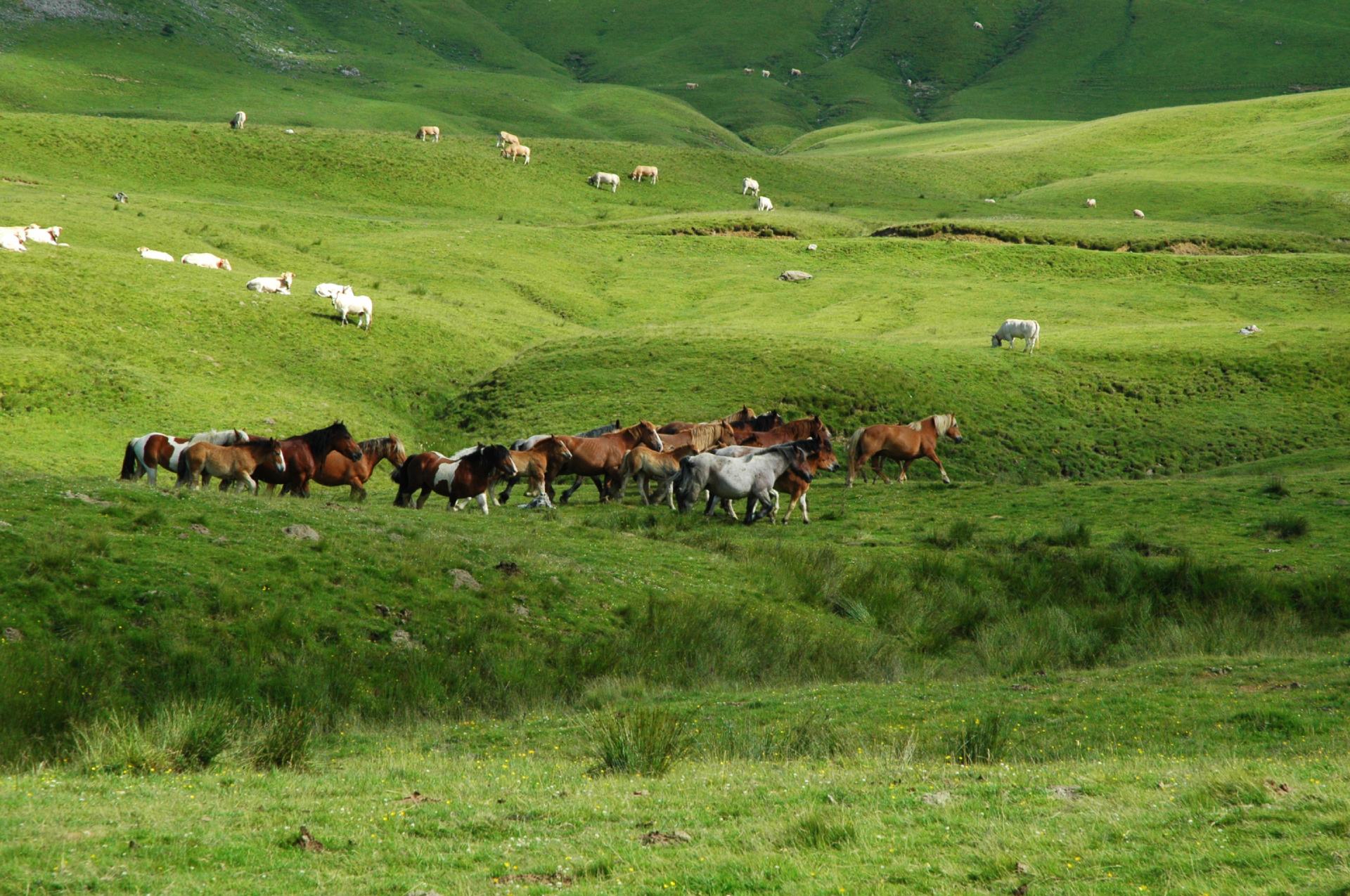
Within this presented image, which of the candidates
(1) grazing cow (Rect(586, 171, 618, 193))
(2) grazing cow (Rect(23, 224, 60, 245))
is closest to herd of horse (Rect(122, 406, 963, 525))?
(2) grazing cow (Rect(23, 224, 60, 245))

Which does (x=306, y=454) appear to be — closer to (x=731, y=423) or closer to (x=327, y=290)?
(x=731, y=423)

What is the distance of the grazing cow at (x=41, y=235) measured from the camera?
47.8 metres

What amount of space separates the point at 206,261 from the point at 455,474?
1297 inches

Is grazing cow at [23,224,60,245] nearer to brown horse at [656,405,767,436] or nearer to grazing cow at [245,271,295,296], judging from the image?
grazing cow at [245,271,295,296]

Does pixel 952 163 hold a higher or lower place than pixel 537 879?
higher

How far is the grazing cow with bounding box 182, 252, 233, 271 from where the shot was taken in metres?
52.3

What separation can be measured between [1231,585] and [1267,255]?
2303 inches

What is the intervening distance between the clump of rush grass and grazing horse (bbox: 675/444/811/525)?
14804mm

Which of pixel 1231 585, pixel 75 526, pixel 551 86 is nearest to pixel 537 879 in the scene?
pixel 75 526

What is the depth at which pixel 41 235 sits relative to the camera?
161 feet

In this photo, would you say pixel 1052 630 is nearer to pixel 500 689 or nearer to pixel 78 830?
pixel 500 689

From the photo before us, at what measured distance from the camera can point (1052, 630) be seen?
64.1 ft

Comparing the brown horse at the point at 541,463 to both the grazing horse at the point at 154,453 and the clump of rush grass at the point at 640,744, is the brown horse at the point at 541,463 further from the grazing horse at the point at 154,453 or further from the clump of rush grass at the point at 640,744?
the clump of rush grass at the point at 640,744

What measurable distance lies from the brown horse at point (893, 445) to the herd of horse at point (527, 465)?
151cm
